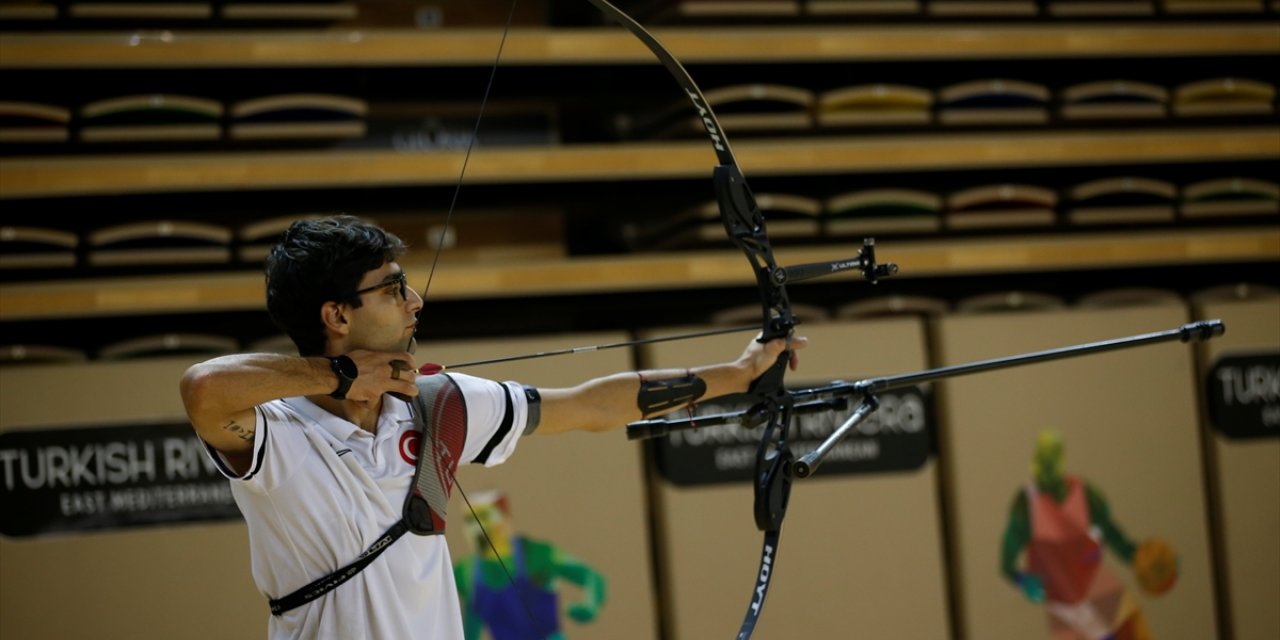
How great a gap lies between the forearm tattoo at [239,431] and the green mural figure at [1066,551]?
2.41 m

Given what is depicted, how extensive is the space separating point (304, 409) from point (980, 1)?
2.93 metres

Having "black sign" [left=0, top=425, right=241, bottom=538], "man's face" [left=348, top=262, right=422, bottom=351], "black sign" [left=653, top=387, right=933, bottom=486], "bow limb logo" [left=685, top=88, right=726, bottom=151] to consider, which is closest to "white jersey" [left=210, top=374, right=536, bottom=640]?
"man's face" [left=348, top=262, right=422, bottom=351]

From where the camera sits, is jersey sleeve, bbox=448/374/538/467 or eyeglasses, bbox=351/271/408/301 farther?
jersey sleeve, bbox=448/374/538/467

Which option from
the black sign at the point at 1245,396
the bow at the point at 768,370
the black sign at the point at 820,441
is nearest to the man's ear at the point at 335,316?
the bow at the point at 768,370

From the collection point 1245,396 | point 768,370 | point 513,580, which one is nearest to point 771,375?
point 768,370

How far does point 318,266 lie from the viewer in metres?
1.71

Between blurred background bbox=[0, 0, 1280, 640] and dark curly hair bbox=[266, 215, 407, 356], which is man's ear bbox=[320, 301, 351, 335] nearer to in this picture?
Result: dark curly hair bbox=[266, 215, 407, 356]

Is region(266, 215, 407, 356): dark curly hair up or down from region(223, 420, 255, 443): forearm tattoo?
up

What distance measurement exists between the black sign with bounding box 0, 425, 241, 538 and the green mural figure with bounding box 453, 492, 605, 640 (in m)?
0.55

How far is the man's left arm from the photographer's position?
1.96 m

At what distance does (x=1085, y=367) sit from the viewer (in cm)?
363

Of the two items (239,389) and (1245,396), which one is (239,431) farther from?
(1245,396)

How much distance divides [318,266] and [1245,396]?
288 cm

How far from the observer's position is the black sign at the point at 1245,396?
12.2ft
